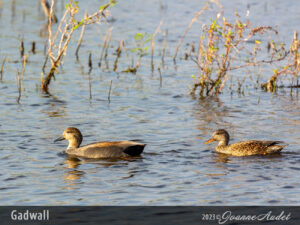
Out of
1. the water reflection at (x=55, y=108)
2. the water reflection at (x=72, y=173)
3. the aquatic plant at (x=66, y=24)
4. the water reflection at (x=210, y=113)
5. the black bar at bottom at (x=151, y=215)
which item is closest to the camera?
the black bar at bottom at (x=151, y=215)

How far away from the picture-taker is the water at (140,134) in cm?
1122

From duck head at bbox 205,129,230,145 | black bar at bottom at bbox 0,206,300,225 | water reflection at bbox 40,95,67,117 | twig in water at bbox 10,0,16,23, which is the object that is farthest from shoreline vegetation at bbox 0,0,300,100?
black bar at bottom at bbox 0,206,300,225

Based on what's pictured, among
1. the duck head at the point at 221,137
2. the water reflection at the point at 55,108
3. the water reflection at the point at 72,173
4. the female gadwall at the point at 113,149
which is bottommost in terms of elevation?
the water reflection at the point at 72,173

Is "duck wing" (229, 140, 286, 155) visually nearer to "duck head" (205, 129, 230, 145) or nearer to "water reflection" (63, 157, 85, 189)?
"duck head" (205, 129, 230, 145)

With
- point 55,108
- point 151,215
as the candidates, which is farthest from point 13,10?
point 151,215

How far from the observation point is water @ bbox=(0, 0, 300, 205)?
11.2 m

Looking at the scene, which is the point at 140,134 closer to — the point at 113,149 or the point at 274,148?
the point at 113,149

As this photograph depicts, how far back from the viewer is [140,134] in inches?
624

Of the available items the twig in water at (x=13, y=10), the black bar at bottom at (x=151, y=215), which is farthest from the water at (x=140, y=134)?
the twig in water at (x=13, y=10)

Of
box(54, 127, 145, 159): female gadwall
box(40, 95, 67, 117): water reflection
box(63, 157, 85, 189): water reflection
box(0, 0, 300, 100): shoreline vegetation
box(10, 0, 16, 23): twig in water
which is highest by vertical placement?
box(10, 0, 16, 23): twig in water

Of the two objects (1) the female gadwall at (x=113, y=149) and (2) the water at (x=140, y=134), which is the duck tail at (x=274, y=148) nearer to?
(2) the water at (x=140, y=134)

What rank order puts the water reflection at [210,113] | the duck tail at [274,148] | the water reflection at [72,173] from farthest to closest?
1. the water reflection at [210,113]
2. the duck tail at [274,148]
3. the water reflection at [72,173]

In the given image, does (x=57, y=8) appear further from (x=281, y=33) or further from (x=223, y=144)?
(x=223, y=144)

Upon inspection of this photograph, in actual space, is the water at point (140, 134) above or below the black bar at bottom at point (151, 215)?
above
